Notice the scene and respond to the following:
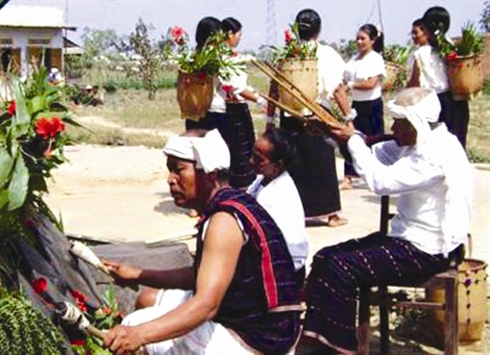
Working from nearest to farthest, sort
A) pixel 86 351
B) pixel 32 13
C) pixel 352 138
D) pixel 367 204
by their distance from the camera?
pixel 86 351, pixel 352 138, pixel 367 204, pixel 32 13

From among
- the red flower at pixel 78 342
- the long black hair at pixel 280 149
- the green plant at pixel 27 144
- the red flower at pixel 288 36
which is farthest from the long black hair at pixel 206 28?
the red flower at pixel 78 342

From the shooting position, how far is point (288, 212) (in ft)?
Answer: 16.8

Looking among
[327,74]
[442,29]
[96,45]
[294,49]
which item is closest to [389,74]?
[442,29]

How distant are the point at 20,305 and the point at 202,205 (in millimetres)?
753

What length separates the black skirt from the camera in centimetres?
801

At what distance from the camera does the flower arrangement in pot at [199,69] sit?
24.9ft

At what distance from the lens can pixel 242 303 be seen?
3391 mm

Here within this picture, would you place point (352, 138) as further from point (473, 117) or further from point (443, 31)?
point (473, 117)

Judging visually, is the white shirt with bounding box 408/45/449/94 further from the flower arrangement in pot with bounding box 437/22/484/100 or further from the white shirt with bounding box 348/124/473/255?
the white shirt with bounding box 348/124/473/255

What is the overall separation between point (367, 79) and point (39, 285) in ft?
19.2

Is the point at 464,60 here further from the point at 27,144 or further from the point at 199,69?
the point at 27,144

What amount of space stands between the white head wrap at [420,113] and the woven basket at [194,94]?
3109mm

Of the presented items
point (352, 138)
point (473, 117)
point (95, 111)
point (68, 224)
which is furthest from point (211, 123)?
point (95, 111)

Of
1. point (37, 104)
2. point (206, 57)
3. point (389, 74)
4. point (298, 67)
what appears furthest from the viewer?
point (389, 74)
